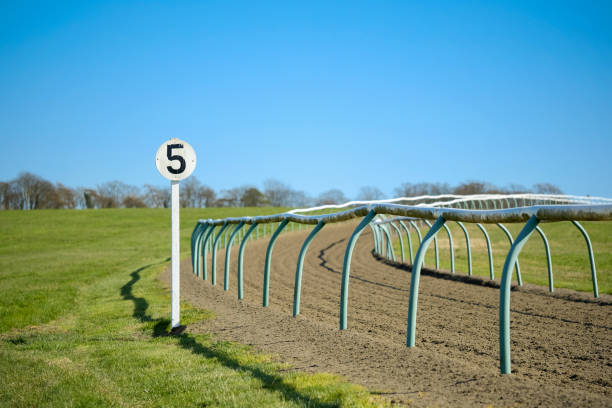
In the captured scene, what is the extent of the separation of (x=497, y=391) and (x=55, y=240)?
101ft

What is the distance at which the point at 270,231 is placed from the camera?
27.2 meters

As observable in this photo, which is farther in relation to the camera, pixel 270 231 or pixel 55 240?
pixel 55 240

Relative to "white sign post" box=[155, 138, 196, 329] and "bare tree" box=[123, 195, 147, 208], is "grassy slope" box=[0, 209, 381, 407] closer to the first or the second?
"white sign post" box=[155, 138, 196, 329]

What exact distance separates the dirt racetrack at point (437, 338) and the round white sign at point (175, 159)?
1.92 m

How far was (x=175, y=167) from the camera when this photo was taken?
6168 millimetres

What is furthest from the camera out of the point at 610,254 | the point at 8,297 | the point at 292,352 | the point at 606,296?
the point at 610,254

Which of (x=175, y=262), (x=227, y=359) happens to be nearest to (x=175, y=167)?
(x=175, y=262)

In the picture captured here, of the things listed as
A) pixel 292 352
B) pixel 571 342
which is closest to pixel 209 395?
pixel 292 352

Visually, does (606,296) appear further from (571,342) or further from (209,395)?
(209,395)

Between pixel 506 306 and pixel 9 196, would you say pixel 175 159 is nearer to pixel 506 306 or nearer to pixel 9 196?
pixel 506 306

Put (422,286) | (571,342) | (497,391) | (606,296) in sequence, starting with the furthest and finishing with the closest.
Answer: (422,286), (606,296), (571,342), (497,391)

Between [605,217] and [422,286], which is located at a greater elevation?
[605,217]

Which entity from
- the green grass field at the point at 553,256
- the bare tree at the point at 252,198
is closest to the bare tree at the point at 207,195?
the bare tree at the point at 252,198

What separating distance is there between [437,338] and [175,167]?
3.72 meters
